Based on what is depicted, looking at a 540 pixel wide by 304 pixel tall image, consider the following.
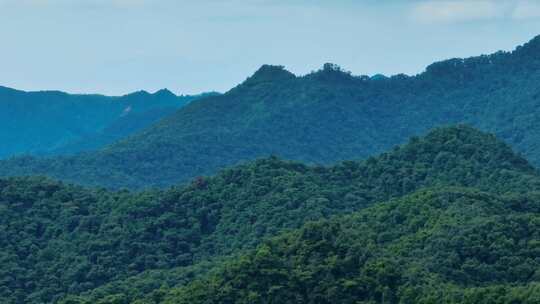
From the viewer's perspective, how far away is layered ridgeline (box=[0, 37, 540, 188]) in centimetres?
8925

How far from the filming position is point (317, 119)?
101562 mm

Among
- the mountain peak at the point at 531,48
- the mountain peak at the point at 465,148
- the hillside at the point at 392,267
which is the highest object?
the mountain peak at the point at 531,48

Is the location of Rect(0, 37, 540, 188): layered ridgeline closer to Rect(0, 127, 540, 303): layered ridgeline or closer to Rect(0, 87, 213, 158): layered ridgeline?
Rect(0, 127, 540, 303): layered ridgeline

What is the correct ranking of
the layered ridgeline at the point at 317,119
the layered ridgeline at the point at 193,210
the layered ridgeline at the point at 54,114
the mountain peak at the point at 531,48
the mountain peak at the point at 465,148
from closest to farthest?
the layered ridgeline at the point at 193,210
the mountain peak at the point at 465,148
the layered ridgeline at the point at 317,119
the mountain peak at the point at 531,48
the layered ridgeline at the point at 54,114

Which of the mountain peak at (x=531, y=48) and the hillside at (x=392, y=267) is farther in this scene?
the mountain peak at (x=531, y=48)

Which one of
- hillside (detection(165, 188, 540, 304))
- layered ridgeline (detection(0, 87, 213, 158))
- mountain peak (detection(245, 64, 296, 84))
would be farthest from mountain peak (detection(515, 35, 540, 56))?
hillside (detection(165, 188, 540, 304))

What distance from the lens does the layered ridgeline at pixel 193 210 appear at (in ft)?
132

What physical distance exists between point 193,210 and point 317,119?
5706 centimetres

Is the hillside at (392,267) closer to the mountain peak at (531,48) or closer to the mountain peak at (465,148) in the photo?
the mountain peak at (465,148)

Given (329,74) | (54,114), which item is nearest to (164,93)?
(54,114)

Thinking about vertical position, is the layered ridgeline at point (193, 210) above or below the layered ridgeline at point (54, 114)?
below

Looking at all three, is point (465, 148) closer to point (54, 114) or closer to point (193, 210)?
point (193, 210)

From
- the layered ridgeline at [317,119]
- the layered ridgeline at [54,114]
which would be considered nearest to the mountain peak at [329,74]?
the layered ridgeline at [317,119]

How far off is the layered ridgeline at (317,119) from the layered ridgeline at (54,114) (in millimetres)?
43135
